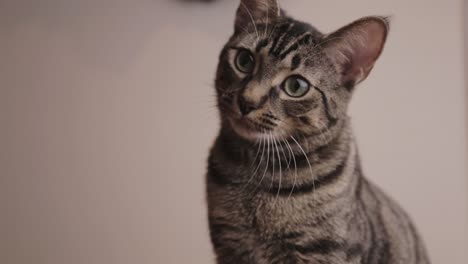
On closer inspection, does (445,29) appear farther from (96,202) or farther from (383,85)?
(96,202)

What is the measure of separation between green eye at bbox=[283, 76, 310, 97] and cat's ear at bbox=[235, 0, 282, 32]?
14cm

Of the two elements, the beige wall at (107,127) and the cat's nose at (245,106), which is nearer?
the cat's nose at (245,106)

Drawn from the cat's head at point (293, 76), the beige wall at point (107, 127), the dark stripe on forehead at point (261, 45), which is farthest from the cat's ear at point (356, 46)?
Answer: the beige wall at point (107, 127)

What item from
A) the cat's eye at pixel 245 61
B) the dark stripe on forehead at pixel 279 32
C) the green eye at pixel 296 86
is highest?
the dark stripe on forehead at pixel 279 32

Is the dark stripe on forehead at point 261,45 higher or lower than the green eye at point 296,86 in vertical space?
higher

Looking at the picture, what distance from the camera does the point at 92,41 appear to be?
1006mm

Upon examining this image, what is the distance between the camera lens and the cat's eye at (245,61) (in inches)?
35.4

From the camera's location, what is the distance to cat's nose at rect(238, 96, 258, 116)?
0.83m

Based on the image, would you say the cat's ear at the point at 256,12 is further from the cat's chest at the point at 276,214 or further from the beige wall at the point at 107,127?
the cat's chest at the point at 276,214

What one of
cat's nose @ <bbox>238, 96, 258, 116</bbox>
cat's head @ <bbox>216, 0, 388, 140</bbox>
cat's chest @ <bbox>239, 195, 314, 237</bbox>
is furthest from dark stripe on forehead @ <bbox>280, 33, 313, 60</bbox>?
cat's chest @ <bbox>239, 195, 314, 237</bbox>

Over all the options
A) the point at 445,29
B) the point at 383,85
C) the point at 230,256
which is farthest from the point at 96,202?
the point at 445,29

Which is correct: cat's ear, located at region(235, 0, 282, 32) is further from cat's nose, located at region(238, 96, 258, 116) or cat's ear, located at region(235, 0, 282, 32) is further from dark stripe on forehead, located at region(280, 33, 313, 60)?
cat's nose, located at region(238, 96, 258, 116)

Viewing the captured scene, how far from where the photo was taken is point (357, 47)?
2.92 feet

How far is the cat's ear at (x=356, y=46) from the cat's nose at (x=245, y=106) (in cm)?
19
